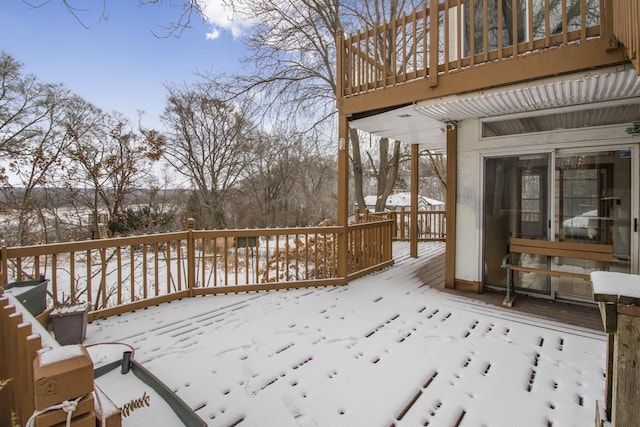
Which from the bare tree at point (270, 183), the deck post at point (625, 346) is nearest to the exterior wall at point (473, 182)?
the deck post at point (625, 346)

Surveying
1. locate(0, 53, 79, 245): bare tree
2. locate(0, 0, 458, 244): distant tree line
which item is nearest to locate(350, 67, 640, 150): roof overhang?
locate(0, 0, 458, 244): distant tree line

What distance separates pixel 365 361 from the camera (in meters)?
2.78

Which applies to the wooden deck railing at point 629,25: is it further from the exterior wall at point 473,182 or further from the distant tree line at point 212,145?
the distant tree line at point 212,145

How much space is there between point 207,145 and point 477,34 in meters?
11.8

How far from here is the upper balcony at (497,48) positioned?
2971 millimetres

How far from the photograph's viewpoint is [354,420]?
2.04 m

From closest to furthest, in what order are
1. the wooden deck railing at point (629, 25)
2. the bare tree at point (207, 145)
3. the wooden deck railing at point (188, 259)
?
1. the wooden deck railing at point (629, 25)
2. the wooden deck railing at point (188, 259)
3. the bare tree at point (207, 145)

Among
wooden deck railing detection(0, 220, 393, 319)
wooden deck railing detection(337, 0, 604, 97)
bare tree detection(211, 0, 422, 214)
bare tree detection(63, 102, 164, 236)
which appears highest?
bare tree detection(211, 0, 422, 214)

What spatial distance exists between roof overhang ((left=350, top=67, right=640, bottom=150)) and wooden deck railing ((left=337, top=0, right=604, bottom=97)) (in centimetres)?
34

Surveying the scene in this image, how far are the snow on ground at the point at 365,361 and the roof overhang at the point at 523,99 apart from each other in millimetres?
2499

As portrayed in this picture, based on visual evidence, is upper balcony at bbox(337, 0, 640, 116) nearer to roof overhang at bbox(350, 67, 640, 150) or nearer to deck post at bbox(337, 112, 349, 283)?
roof overhang at bbox(350, 67, 640, 150)

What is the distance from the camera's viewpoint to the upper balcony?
2.97 meters

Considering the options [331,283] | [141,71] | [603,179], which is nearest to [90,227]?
[141,71]

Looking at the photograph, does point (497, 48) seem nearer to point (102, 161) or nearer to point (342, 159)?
point (342, 159)
